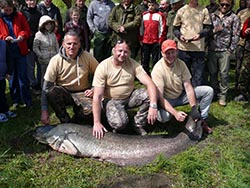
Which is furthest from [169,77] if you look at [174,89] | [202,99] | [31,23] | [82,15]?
[82,15]

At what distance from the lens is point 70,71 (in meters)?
5.55

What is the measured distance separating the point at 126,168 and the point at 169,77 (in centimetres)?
165

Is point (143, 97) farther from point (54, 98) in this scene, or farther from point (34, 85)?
point (34, 85)

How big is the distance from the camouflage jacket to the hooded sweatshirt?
3.14m

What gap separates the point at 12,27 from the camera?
6086 mm

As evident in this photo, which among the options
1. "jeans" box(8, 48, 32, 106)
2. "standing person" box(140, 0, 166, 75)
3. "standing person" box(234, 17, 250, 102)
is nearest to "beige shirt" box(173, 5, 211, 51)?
"standing person" box(234, 17, 250, 102)

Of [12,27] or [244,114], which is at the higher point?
[12,27]

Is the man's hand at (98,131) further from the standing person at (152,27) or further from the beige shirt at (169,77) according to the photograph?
the standing person at (152,27)

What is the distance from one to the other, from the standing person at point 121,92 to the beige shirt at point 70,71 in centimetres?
41

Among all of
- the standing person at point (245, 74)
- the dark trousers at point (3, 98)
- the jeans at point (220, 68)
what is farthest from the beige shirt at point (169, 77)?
the dark trousers at point (3, 98)

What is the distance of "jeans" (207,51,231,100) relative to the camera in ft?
21.9

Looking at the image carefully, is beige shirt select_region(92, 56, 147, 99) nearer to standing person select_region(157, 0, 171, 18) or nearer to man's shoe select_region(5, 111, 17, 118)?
man's shoe select_region(5, 111, 17, 118)

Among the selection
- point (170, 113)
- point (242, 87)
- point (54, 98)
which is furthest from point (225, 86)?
point (54, 98)

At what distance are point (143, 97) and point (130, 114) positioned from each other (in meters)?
1.00
